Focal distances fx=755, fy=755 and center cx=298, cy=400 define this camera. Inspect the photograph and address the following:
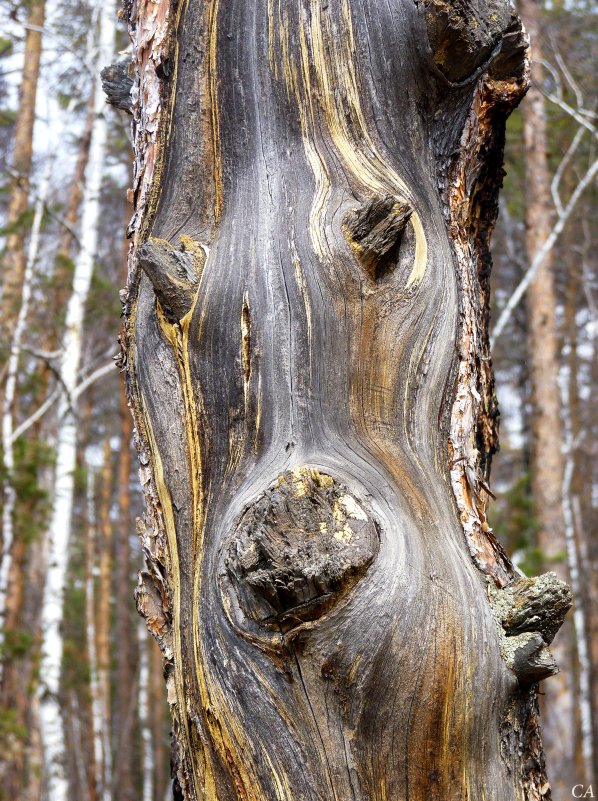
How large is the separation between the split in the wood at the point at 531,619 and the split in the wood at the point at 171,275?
0.85m

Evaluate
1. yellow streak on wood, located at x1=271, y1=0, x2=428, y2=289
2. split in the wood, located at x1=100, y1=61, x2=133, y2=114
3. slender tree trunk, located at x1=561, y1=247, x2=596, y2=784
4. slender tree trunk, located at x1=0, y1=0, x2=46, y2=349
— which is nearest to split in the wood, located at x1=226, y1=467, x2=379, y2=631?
yellow streak on wood, located at x1=271, y1=0, x2=428, y2=289

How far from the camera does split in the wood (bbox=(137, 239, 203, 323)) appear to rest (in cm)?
156

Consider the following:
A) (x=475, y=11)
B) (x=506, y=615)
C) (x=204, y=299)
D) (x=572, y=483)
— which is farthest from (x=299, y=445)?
(x=572, y=483)

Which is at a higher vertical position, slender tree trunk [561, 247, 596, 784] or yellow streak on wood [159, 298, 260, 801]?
slender tree trunk [561, 247, 596, 784]

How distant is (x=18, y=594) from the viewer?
920 centimetres

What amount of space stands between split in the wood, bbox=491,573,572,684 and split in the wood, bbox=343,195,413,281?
68 cm

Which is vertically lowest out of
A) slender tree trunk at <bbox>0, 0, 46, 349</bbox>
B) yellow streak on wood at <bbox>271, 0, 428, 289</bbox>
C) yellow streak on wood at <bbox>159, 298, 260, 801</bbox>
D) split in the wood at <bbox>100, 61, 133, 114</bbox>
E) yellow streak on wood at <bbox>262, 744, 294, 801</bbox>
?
yellow streak on wood at <bbox>262, 744, 294, 801</bbox>

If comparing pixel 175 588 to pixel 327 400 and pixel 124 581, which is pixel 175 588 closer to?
pixel 327 400

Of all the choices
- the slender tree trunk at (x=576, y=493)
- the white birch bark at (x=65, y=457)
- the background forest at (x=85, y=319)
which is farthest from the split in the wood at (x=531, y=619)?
the slender tree trunk at (x=576, y=493)

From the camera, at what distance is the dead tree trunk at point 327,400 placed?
1281 millimetres

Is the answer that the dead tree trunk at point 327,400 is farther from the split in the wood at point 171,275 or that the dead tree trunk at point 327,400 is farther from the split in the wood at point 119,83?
the split in the wood at point 119,83

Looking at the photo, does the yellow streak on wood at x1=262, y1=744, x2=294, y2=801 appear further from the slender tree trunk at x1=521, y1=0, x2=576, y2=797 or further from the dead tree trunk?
the slender tree trunk at x1=521, y1=0, x2=576, y2=797

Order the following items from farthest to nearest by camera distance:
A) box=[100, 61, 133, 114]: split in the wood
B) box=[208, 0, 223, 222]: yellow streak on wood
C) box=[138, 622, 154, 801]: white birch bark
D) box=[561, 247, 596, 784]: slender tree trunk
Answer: box=[138, 622, 154, 801]: white birch bark → box=[561, 247, 596, 784]: slender tree trunk → box=[100, 61, 133, 114]: split in the wood → box=[208, 0, 223, 222]: yellow streak on wood

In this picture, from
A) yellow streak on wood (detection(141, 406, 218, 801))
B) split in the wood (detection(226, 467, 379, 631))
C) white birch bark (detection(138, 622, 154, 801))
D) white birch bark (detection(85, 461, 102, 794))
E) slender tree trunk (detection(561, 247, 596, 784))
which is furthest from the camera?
white birch bark (detection(138, 622, 154, 801))
